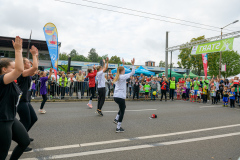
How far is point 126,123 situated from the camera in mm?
6465

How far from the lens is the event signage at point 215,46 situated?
15.1 meters

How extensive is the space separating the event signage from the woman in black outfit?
1628cm

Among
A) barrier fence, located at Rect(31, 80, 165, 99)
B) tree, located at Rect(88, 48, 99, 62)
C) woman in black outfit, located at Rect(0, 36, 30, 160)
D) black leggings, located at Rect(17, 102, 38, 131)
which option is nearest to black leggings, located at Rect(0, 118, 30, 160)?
woman in black outfit, located at Rect(0, 36, 30, 160)

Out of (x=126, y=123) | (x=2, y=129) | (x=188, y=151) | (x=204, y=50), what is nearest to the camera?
(x=2, y=129)

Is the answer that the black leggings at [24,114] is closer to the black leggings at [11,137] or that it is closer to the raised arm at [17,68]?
the black leggings at [11,137]

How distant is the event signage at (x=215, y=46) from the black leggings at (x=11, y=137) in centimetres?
1628

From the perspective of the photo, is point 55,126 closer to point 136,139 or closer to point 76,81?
point 136,139

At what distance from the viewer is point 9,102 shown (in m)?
2.45

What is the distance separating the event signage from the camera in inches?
596

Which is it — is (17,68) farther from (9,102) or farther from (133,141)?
(133,141)

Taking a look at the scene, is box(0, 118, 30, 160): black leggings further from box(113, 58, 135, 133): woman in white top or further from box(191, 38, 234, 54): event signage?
box(191, 38, 234, 54): event signage

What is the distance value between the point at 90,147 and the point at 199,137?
288 centimetres

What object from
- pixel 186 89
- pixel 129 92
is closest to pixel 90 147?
pixel 129 92

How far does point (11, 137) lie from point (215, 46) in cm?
1733
